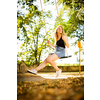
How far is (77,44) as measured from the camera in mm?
2158

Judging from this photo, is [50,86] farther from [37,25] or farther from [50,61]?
[37,25]

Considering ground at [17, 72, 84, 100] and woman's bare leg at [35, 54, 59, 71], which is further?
woman's bare leg at [35, 54, 59, 71]

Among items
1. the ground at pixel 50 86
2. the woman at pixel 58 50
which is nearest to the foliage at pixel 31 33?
the woman at pixel 58 50

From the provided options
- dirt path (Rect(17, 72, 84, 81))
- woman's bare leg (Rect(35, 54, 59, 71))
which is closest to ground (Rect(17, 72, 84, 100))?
dirt path (Rect(17, 72, 84, 81))

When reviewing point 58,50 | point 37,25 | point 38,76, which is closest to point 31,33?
point 37,25

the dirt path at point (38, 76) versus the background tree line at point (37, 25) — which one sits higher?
the background tree line at point (37, 25)

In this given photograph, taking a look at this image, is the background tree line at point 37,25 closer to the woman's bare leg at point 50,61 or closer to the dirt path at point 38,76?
the woman's bare leg at point 50,61

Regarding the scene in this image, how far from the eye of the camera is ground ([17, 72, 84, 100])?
75.5 inches

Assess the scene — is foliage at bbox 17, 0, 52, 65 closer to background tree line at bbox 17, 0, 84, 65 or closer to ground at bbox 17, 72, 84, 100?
background tree line at bbox 17, 0, 84, 65

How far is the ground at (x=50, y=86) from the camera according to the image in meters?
1.92

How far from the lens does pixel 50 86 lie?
202 cm
